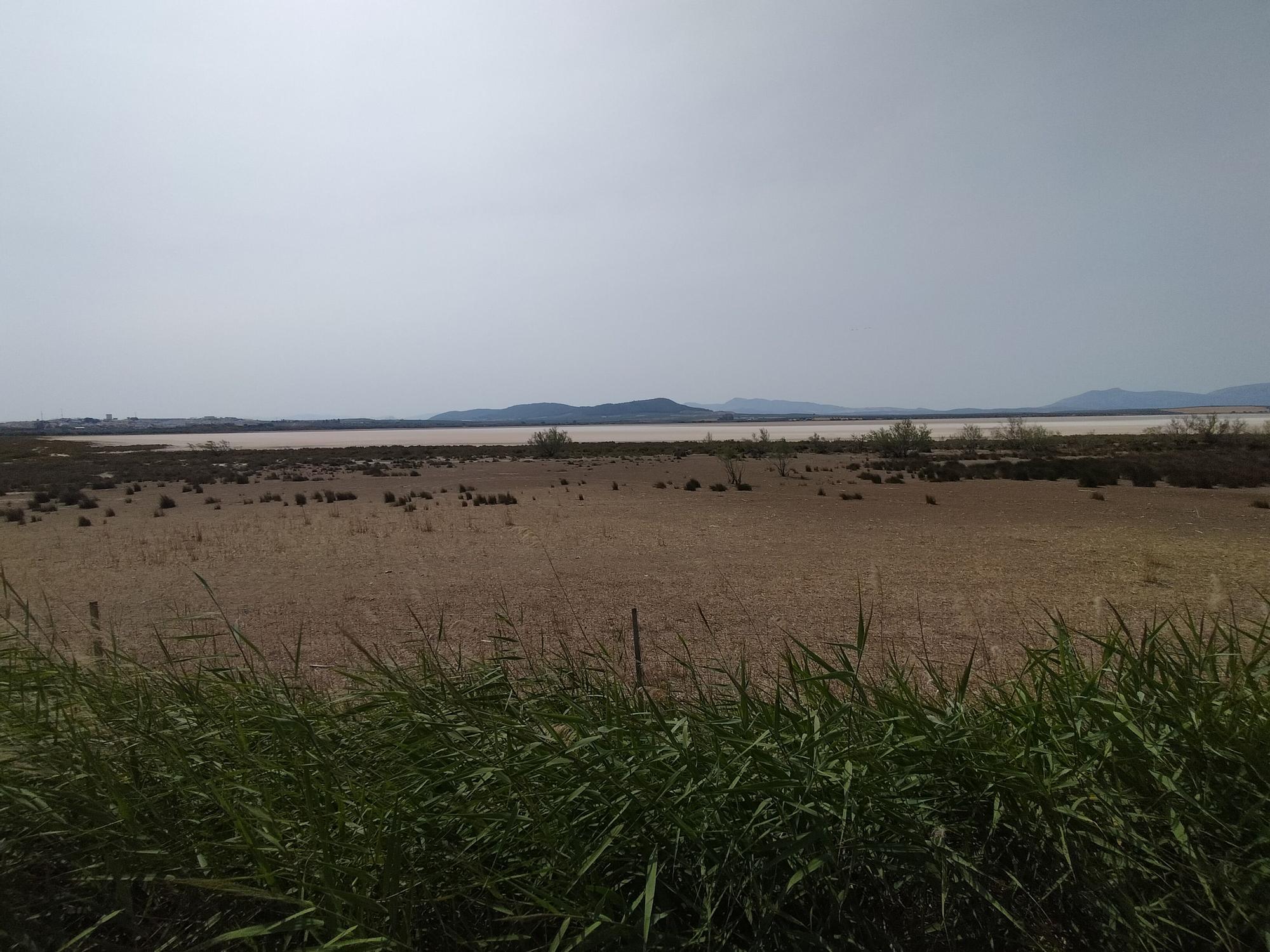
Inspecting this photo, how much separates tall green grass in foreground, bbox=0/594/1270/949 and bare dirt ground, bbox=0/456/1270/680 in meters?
0.77

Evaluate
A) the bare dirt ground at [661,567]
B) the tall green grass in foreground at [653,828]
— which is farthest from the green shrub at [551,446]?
the tall green grass in foreground at [653,828]

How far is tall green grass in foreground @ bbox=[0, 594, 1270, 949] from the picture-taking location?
88.1 inches

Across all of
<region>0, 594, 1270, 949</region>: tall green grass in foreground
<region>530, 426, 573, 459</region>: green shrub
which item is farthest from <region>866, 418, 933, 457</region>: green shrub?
<region>0, 594, 1270, 949</region>: tall green grass in foreground

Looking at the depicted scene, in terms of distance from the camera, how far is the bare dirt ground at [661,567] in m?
9.80

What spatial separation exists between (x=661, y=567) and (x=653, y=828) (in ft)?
40.9

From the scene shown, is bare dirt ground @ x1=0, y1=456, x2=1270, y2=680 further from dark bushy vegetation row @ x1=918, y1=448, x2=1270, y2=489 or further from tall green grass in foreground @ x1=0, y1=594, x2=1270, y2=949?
dark bushy vegetation row @ x1=918, y1=448, x2=1270, y2=489

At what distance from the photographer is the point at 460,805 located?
2.55 m

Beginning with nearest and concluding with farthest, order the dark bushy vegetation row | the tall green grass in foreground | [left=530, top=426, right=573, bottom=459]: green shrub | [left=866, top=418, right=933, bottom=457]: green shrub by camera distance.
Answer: the tall green grass in foreground < the dark bushy vegetation row < [left=866, top=418, right=933, bottom=457]: green shrub < [left=530, top=426, right=573, bottom=459]: green shrub

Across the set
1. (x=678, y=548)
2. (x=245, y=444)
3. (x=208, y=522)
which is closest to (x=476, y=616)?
(x=678, y=548)

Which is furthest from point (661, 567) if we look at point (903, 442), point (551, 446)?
point (551, 446)

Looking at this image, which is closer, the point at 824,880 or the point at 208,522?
the point at 824,880

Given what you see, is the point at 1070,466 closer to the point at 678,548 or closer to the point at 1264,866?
the point at 678,548

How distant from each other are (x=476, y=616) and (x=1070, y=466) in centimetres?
3901

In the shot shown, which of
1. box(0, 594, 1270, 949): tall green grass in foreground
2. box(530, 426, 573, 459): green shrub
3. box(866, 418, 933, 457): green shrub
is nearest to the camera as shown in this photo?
box(0, 594, 1270, 949): tall green grass in foreground
